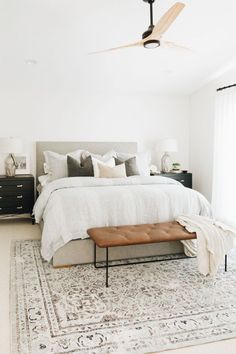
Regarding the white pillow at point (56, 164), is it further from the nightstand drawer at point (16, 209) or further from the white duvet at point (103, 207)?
the white duvet at point (103, 207)

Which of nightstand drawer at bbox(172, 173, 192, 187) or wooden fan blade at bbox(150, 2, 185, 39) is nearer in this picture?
wooden fan blade at bbox(150, 2, 185, 39)

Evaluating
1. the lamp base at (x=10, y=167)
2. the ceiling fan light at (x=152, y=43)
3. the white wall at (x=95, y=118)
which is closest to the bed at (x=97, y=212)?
the lamp base at (x=10, y=167)

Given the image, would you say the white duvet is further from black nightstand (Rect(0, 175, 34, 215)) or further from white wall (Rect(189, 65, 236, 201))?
white wall (Rect(189, 65, 236, 201))

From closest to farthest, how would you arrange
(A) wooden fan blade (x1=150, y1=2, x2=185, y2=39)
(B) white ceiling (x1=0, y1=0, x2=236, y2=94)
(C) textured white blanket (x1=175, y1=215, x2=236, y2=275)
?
(A) wooden fan blade (x1=150, y1=2, x2=185, y2=39)
(C) textured white blanket (x1=175, y1=215, x2=236, y2=275)
(B) white ceiling (x1=0, y1=0, x2=236, y2=94)

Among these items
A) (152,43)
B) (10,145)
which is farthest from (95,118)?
(152,43)

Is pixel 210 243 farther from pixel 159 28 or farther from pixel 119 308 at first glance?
pixel 159 28

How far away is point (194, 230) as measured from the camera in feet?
9.77

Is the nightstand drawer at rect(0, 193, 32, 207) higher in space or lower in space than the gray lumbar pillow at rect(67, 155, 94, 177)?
lower

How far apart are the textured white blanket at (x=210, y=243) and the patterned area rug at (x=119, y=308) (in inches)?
5.4

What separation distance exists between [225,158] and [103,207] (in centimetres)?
253

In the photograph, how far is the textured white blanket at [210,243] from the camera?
9.32 feet

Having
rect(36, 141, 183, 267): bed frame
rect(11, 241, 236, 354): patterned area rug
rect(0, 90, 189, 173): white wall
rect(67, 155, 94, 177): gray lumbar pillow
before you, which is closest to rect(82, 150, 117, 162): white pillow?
rect(67, 155, 94, 177): gray lumbar pillow

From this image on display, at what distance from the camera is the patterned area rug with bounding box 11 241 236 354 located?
1928 millimetres

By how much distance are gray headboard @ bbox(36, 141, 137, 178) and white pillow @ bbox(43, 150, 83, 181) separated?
28cm
